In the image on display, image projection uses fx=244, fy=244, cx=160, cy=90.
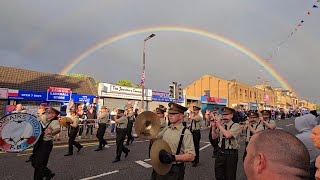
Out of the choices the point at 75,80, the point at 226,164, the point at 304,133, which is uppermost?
the point at 75,80

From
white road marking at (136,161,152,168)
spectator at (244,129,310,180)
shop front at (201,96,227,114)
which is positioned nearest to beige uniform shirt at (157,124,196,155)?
spectator at (244,129,310,180)

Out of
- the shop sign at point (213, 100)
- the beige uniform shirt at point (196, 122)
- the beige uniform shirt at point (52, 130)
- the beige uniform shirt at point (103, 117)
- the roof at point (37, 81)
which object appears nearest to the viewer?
the beige uniform shirt at point (52, 130)

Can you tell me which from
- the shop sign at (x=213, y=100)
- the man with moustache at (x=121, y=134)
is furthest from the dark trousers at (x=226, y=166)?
the shop sign at (x=213, y=100)

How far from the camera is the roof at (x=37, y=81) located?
2377cm

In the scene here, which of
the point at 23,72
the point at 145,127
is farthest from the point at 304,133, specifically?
the point at 23,72

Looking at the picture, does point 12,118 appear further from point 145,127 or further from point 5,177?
point 5,177

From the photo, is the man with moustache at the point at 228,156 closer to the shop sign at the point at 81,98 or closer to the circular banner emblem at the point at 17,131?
the circular banner emblem at the point at 17,131

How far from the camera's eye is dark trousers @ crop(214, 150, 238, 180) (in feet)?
15.5

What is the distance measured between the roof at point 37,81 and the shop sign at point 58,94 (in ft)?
10.5

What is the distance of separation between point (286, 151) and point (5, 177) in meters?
6.99

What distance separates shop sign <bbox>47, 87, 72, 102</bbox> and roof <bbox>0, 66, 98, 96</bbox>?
3.19 metres

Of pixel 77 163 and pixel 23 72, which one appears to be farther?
pixel 23 72

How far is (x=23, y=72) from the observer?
89.0 ft

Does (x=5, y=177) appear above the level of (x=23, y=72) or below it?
below
